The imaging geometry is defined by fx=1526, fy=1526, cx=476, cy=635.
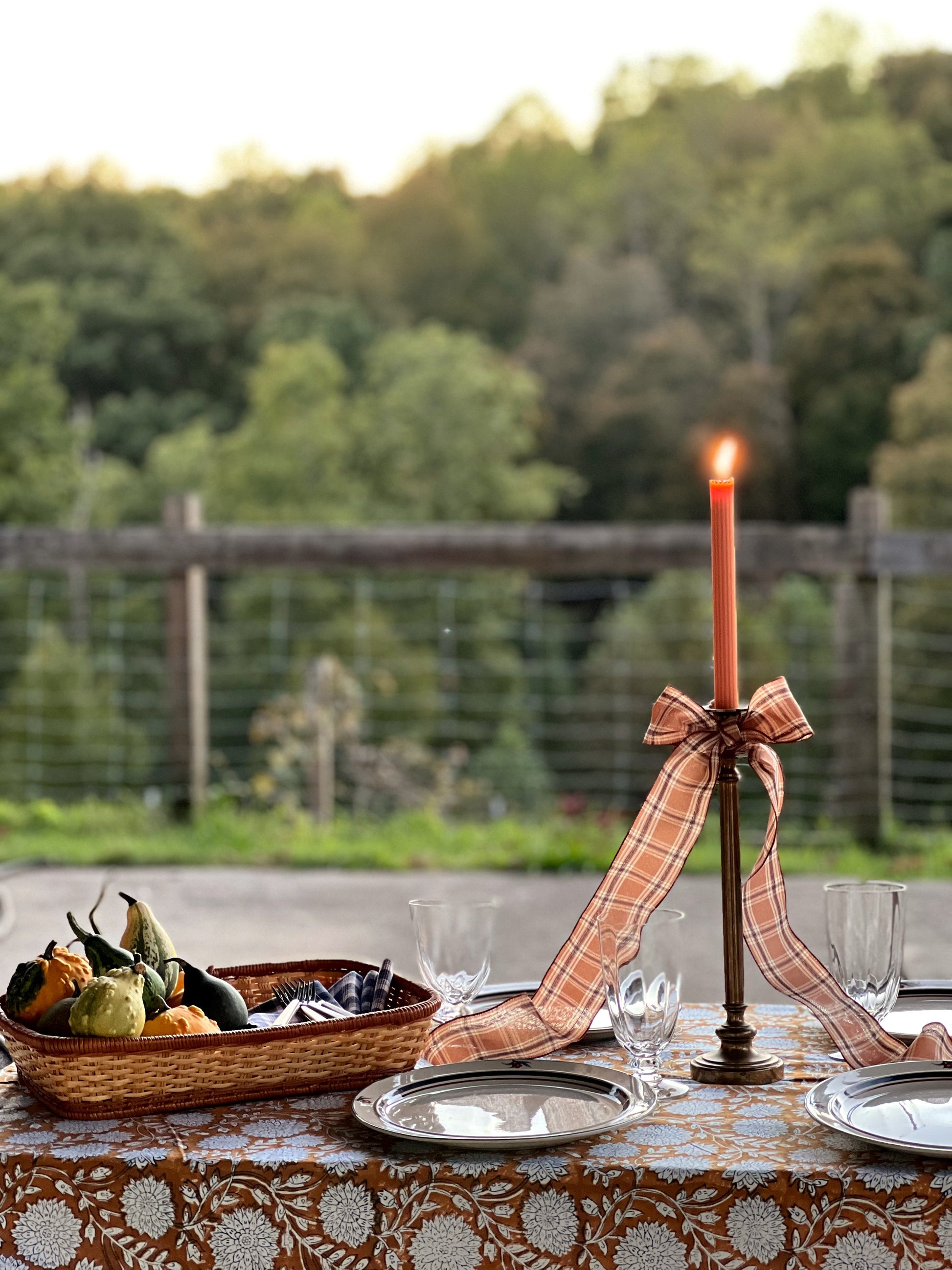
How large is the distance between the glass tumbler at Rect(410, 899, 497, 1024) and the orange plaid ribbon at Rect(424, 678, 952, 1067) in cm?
3

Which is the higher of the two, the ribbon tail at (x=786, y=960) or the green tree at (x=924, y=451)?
the green tree at (x=924, y=451)

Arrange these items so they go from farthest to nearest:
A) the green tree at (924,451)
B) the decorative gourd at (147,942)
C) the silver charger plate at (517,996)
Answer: the green tree at (924,451)
the silver charger plate at (517,996)
the decorative gourd at (147,942)

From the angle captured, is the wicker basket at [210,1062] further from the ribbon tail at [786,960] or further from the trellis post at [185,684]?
the trellis post at [185,684]

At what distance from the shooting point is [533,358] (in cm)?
2483

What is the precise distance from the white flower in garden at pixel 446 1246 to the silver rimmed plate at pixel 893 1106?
231mm

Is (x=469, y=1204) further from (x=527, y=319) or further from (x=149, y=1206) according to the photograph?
(x=527, y=319)

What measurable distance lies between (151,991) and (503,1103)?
0.25 metres

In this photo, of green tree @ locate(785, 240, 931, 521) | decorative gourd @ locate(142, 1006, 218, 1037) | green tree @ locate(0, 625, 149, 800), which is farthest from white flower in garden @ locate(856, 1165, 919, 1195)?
green tree @ locate(785, 240, 931, 521)

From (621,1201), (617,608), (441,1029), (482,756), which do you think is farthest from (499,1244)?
(617,608)

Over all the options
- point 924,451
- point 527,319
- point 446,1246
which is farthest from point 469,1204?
point 527,319

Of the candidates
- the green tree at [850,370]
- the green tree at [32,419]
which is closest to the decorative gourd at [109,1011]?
the green tree at [32,419]

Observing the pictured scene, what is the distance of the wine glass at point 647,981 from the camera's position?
1.00 m

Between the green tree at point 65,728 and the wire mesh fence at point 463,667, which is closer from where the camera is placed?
the green tree at point 65,728

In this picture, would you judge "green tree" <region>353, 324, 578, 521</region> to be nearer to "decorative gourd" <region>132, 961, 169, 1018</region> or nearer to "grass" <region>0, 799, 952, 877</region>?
"grass" <region>0, 799, 952, 877</region>
